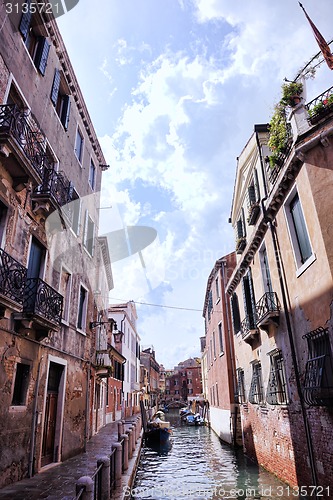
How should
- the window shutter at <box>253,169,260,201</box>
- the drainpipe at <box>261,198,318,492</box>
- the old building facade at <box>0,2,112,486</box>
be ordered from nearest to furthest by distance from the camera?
the drainpipe at <box>261,198,318,492</box>
the old building facade at <box>0,2,112,486</box>
the window shutter at <box>253,169,260,201</box>

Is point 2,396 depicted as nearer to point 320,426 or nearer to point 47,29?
point 320,426

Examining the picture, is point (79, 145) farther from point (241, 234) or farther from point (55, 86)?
point (241, 234)

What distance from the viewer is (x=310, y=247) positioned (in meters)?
7.41

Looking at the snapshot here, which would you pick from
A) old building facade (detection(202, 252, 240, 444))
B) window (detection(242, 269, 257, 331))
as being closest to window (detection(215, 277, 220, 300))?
old building facade (detection(202, 252, 240, 444))

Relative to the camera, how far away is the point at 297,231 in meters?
8.11

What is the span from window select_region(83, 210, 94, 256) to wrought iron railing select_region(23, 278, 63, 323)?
17.2 ft

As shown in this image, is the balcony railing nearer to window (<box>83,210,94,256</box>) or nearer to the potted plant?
the potted plant

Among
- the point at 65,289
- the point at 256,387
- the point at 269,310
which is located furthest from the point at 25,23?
the point at 256,387

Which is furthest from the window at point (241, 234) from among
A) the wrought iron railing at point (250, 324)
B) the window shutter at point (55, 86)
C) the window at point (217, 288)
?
the window shutter at point (55, 86)

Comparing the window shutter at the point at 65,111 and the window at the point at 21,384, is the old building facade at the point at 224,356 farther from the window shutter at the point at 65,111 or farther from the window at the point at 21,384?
the window shutter at the point at 65,111

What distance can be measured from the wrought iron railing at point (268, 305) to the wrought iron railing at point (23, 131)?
6.77 m

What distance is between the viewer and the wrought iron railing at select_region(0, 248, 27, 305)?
645 centimetres

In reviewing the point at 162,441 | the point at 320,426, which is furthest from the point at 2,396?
the point at 162,441

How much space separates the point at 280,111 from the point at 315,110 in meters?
1.34
